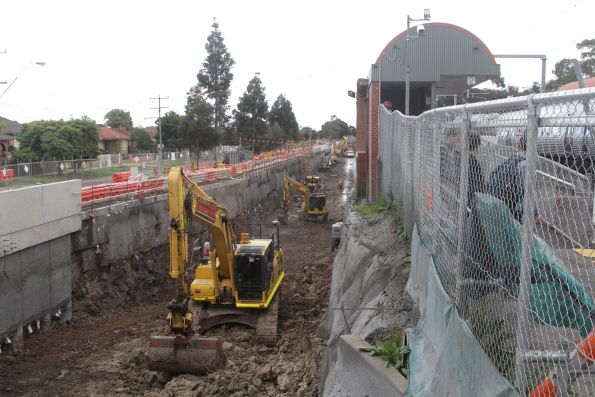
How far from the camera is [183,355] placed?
12.1 metres

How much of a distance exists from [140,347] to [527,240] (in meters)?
13.6

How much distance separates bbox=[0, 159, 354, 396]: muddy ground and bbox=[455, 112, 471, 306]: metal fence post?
21.2 ft

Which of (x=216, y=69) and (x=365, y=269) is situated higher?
(x=216, y=69)

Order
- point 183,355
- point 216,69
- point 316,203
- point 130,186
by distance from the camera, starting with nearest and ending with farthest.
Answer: point 183,355 → point 130,186 → point 316,203 → point 216,69

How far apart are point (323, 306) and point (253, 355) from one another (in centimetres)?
450

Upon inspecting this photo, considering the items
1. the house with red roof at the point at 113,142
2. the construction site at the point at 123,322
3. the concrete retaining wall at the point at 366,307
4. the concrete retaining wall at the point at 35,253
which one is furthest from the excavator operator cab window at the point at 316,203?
the house with red roof at the point at 113,142

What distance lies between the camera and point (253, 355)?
Answer: 13945mm

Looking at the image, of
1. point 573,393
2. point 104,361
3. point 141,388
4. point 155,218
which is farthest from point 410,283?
point 155,218

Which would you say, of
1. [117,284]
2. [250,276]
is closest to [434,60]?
[250,276]

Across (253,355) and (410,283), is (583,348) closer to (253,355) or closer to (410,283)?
(410,283)

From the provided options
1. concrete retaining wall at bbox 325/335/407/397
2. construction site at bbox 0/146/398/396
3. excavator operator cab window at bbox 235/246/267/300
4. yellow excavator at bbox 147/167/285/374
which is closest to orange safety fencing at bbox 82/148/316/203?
construction site at bbox 0/146/398/396

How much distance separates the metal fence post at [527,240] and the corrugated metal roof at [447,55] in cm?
2382

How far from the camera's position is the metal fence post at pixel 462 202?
4785 mm

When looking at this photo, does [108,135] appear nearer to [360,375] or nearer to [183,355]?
[183,355]
